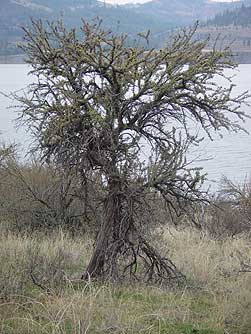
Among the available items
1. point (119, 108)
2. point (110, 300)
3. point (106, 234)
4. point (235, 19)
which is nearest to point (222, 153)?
point (106, 234)

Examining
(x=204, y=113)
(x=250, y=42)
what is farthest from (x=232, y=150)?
(x=250, y=42)

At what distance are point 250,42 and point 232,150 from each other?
49275 millimetres

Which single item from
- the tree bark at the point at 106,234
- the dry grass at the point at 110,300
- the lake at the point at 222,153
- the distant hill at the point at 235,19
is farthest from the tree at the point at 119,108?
the distant hill at the point at 235,19

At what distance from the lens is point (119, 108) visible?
732 centimetres

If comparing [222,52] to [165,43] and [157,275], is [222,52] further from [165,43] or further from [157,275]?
[157,275]

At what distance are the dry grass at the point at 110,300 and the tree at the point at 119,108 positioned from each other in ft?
2.35

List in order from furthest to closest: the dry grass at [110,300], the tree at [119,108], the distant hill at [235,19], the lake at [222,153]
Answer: the distant hill at [235,19]
the lake at [222,153]
the tree at [119,108]
the dry grass at [110,300]

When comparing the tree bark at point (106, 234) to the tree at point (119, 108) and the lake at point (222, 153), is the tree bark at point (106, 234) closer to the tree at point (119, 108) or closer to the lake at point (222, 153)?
the tree at point (119, 108)

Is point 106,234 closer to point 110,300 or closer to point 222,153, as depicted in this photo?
point 110,300

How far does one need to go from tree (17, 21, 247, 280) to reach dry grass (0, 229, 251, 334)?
2.35 feet

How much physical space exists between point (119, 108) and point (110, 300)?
2.28 meters

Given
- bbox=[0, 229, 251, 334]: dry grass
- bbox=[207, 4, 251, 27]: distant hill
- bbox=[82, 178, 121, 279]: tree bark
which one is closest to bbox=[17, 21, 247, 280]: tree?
bbox=[82, 178, 121, 279]: tree bark

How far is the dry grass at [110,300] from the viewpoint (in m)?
5.66

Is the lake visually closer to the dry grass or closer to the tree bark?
the dry grass
